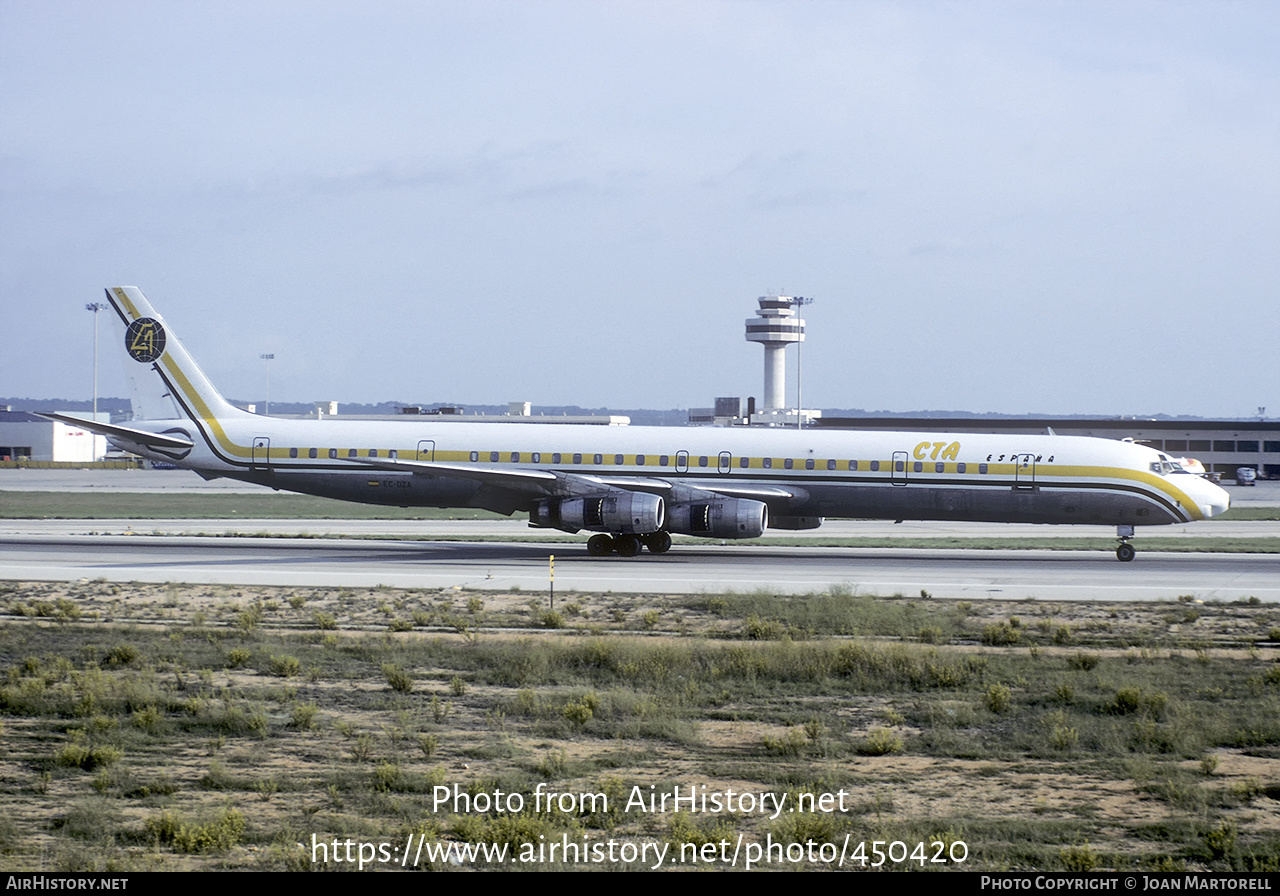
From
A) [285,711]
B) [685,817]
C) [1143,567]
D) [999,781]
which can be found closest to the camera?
[685,817]

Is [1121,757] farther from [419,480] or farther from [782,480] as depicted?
[419,480]

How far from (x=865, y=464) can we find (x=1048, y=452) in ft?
16.9

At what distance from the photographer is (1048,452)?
34.6 meters

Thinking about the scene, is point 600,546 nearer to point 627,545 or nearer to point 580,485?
point 627,545

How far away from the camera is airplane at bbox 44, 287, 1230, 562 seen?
112 feet

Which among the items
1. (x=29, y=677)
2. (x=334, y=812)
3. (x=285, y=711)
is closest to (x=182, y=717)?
(x=285, y=711)

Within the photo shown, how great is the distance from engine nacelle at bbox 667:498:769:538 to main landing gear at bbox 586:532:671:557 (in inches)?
74.1

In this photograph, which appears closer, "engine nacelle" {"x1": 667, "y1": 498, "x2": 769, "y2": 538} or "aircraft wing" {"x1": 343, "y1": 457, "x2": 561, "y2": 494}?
"engine nacelle" {"x1": 667, "y1": 498, "x2": 769, "y2": 538}

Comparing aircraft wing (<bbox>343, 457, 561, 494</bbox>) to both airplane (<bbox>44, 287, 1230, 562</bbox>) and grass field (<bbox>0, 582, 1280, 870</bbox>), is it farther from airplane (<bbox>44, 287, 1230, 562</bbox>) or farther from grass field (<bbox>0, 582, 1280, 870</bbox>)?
grass field (<bbox>0, 582, 1280, 870</bbox>)

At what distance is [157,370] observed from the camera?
38.9 meters

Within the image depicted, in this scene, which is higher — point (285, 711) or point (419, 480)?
point (419, 480)

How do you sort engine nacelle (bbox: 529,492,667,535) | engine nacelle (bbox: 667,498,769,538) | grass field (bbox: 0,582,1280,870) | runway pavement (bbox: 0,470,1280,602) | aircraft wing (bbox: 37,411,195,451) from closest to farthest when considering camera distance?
grass field (bbox: 0,582,1280,870)
runway pavement (bbox: 0,470,1280,602)
engine nacelle (bbox: 667,498,769,538)
engine nacelle (bbox: 529,492,667,535)
aircraft wing (bbox: 37,411,195,451)

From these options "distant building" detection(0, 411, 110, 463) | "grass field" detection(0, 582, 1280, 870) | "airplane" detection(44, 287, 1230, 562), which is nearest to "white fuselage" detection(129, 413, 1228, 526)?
"airplane" detection(44, 287, 1230, 562)

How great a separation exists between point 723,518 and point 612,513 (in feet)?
10.2
